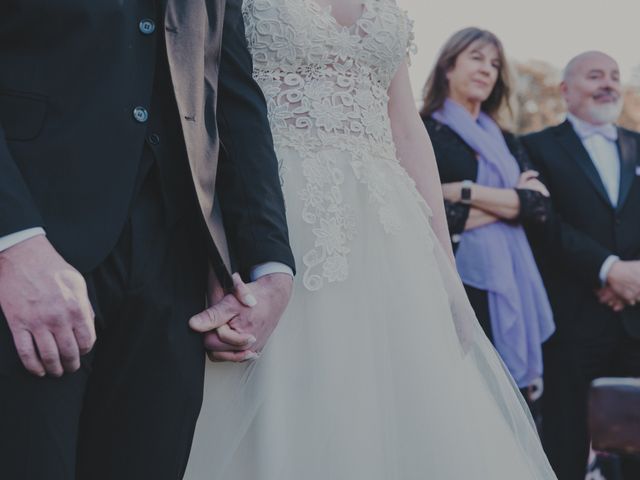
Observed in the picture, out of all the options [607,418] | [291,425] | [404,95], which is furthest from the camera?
[404,95]

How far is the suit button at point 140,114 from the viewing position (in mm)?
1982

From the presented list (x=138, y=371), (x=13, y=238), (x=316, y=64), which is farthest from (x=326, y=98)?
(x=13, y=238)

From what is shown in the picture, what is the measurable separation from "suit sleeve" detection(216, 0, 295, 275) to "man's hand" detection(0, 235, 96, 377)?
53cm

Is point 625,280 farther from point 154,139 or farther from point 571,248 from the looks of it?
point 154,139

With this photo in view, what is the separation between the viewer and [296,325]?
2.55 m

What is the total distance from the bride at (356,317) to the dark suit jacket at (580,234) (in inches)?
86.3

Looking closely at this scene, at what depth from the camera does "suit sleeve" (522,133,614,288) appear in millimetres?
4910

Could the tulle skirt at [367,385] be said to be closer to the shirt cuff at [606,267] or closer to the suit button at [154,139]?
the suit button at [154,139]

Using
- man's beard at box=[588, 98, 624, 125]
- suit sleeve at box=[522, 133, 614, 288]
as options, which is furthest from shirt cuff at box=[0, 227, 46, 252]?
man's beard at box=[588, 98, 624, 125]

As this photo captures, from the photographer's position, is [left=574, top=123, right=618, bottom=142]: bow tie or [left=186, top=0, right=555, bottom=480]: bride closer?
[left=186, top=0, right=555, bottom=480]: bride

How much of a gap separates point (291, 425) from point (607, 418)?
1.19 meters

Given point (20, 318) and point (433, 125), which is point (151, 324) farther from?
point (433, 125)

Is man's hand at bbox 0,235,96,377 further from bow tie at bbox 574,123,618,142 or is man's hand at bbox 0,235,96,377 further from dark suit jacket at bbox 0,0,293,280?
bow tie at bbox 574,123,618,142

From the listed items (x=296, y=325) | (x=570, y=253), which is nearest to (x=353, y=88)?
(x=296, y=325)
